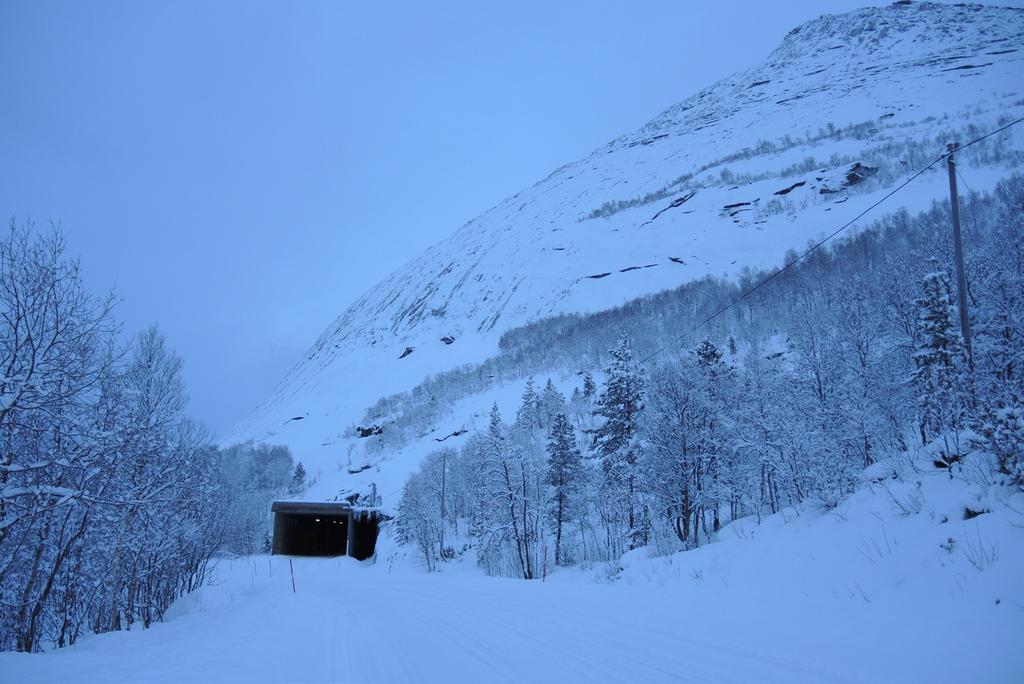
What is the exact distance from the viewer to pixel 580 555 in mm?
32781

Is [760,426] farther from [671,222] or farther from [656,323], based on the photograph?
[671,222]

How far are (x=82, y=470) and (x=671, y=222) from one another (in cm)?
13657

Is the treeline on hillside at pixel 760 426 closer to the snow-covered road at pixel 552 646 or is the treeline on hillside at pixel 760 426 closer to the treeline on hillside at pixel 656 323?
the snow-covered road at pixel 552 646

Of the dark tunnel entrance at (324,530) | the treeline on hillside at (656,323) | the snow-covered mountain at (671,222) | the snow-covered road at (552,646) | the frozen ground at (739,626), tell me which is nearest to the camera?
the frozen ground at (739,626)

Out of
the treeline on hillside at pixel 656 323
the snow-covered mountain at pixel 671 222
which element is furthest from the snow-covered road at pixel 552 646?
the treeline on hillside at pixel 656 323

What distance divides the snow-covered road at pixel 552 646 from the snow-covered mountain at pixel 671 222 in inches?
2295

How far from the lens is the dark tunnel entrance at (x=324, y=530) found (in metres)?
39.9

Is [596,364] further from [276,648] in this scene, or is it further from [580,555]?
[276,648]

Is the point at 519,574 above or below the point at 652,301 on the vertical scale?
below

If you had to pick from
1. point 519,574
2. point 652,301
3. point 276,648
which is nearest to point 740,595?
point 276,648

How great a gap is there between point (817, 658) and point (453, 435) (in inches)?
2643

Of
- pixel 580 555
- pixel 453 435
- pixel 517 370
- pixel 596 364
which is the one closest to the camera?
pixel 580 555

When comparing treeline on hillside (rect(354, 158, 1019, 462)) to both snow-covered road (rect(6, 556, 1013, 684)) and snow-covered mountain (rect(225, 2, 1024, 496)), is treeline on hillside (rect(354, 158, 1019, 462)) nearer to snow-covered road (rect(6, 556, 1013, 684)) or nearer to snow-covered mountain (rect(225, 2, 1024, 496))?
snow-covered mountain (rect(225, 2, 1024, 496))

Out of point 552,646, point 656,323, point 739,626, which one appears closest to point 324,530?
point 552,646
